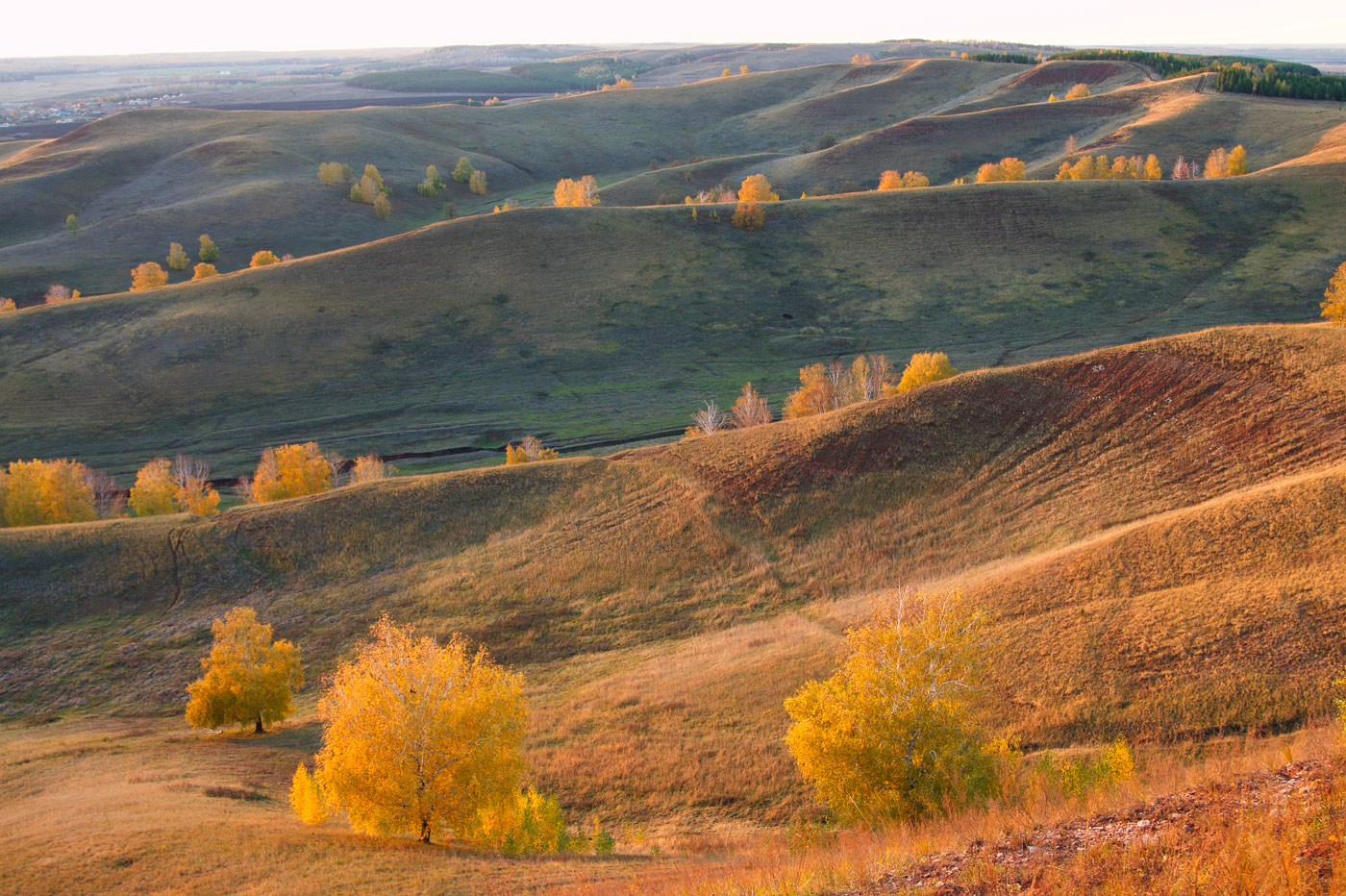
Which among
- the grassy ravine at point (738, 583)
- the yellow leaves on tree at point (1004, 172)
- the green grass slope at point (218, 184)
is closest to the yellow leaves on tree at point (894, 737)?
the grassy ravine at point (738, 583)

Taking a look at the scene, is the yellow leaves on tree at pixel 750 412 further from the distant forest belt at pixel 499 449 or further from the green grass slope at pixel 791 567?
the green grass slope at pixel 791 567

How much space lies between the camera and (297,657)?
34688 mm

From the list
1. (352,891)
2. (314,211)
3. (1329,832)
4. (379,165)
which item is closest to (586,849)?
(352,891)

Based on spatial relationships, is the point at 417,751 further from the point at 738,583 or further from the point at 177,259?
the point at 177,259

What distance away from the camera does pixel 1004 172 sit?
126 metres

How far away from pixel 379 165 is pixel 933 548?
170459mm

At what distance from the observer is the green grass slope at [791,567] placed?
25.8 meters

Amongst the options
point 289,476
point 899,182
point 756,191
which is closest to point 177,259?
point 289,476

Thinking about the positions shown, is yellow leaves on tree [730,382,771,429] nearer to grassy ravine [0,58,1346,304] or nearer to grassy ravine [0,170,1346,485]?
grassy ravine [0,170,1346,485]

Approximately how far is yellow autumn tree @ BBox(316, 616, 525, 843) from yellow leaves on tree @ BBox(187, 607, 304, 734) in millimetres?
12048

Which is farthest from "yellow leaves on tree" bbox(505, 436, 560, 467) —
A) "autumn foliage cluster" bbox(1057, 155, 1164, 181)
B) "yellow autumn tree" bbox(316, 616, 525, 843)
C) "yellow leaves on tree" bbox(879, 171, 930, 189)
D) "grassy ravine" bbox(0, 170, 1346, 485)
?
"autumn foliage cluster" bbox(1057, 155, 1164, 181)

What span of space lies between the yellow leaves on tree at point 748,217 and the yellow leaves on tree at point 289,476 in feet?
213

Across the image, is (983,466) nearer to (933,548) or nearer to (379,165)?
(933,548)

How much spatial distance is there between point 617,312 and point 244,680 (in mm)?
67278
